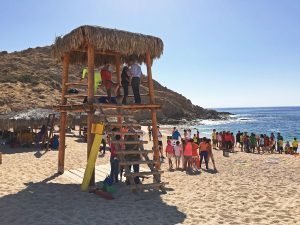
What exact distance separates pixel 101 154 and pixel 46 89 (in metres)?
38.6

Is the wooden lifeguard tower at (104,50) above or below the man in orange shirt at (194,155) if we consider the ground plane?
above

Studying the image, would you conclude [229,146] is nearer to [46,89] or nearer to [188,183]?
[188,183]

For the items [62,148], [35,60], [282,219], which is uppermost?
[35,60]

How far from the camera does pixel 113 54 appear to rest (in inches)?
536

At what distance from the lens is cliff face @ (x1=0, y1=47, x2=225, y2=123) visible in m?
45.8

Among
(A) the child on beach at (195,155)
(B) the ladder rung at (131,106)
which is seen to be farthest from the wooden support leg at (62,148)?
(A) the child on beach at (195,155)

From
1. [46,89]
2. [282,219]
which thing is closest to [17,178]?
[282,219]

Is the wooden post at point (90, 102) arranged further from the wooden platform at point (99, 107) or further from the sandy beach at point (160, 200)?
the sandy beach at point (160, 200)

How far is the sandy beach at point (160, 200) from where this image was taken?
816cm

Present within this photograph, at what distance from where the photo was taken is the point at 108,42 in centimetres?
1099

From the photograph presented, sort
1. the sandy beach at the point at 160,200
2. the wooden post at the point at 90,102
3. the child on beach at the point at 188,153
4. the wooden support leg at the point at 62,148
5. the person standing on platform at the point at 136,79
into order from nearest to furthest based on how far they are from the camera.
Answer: the sandy beach at the point at 160,200 → the wooden post at the point at 90,102 → the person standing on platform at the point at 136,79 → the wooden support leg at the point at 62,148 → the child on beach at the point at 188,153

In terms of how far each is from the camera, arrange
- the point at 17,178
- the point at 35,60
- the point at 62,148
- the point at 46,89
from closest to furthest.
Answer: the point at 17,178 → the point at 62,148 → the point at 46,89 → the point at 35,60

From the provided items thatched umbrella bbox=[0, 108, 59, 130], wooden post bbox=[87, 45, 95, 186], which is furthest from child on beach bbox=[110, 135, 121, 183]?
thatched umbrella bbox=[0, 108, 59, 130]

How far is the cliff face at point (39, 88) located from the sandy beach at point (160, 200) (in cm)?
1790
